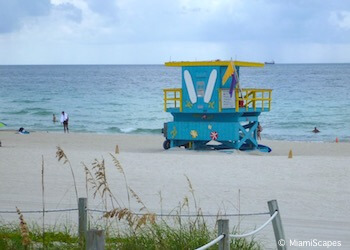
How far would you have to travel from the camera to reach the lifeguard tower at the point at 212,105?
70.3 ft

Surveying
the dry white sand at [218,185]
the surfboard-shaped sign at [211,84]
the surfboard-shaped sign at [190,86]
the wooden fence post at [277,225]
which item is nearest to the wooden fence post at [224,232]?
the wooden fence post at [277,225]

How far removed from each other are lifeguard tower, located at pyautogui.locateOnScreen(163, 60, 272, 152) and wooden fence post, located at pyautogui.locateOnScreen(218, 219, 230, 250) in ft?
49.9

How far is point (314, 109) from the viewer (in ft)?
192

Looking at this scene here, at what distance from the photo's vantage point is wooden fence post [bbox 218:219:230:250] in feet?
19.3

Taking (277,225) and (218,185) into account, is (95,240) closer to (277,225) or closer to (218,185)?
(277,225)

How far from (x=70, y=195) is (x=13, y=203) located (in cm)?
133

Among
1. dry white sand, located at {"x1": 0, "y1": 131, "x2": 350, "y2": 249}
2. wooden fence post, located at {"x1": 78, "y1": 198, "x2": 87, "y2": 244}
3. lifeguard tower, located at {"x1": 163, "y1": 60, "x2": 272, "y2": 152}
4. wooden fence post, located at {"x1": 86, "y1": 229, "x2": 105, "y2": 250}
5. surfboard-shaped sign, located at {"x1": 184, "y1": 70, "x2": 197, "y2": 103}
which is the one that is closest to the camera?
wooden fence post, located at {"x1": 86, "y1": 229, "x2": 105, "y2": 250}

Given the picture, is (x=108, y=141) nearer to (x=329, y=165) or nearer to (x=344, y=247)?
(x=329, y=165)

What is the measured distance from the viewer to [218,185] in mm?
14703

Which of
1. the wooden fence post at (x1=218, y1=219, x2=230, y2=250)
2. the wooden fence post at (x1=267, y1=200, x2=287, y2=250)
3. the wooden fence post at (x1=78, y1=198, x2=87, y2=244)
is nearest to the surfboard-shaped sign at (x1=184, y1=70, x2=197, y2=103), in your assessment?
the wooden fence post at (x1=78, y1=198, x2=87, y2=244)

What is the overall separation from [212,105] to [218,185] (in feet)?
23.0

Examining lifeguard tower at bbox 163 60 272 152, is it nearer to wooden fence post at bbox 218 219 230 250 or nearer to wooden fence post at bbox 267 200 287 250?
wooden fence post at bbox 267 200 287 250

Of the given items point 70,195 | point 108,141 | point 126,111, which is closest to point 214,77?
point 70,195

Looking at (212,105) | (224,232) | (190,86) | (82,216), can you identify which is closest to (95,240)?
(224,232)
